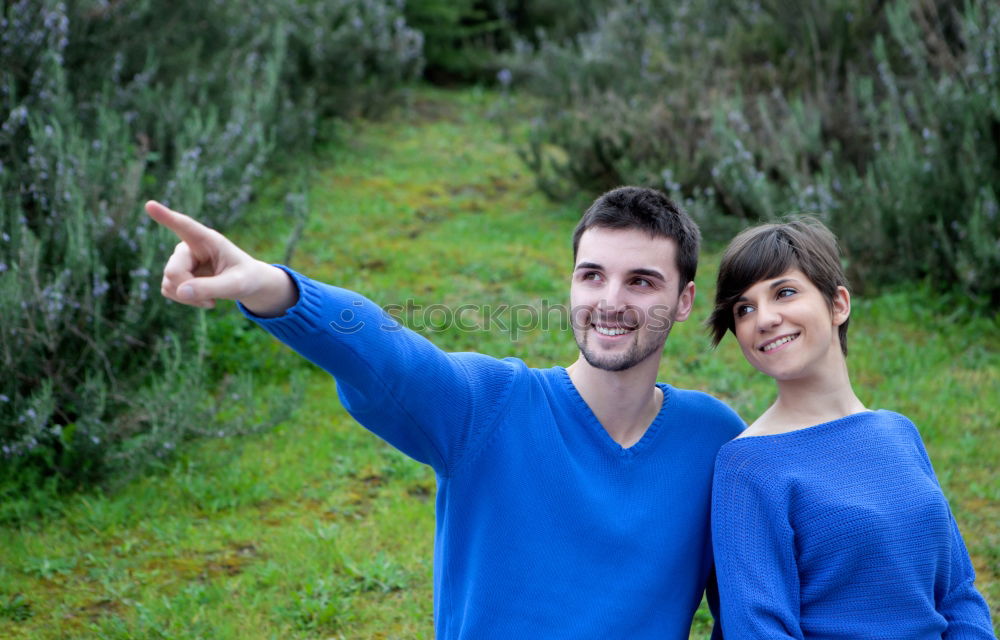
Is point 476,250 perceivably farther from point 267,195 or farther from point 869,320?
point 869,320

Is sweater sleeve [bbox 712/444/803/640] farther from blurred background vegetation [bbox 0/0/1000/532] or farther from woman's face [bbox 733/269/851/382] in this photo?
blurred background vegetation [bbox 0/0/1000/532]

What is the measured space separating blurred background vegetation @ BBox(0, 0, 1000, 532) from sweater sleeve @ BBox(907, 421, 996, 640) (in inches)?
112

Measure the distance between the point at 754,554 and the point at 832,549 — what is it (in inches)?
6.7

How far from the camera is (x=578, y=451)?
2059 mm

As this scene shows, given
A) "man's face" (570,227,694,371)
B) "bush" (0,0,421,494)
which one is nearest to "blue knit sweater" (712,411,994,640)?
"man's face" (570,227,694,371)

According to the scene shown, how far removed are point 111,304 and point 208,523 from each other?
1.20 m

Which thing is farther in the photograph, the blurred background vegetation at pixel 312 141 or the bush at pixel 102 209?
the blurred background vegetation at pixel 312 141

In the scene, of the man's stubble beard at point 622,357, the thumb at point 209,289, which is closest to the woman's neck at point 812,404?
the man's stubble beard at point 622,357

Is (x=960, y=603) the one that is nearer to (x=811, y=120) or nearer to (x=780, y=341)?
(x=780, y=341)

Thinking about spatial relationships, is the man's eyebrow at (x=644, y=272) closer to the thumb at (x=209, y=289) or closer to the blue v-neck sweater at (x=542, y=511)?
the blue v-neck sweater at (x=542, y=511)

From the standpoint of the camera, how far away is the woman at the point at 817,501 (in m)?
1.96

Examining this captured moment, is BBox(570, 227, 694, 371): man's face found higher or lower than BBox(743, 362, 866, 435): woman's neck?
higher

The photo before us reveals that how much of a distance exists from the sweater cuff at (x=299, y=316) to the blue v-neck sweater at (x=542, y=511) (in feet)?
0.76

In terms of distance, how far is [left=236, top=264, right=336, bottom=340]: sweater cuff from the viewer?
165 centimetres
